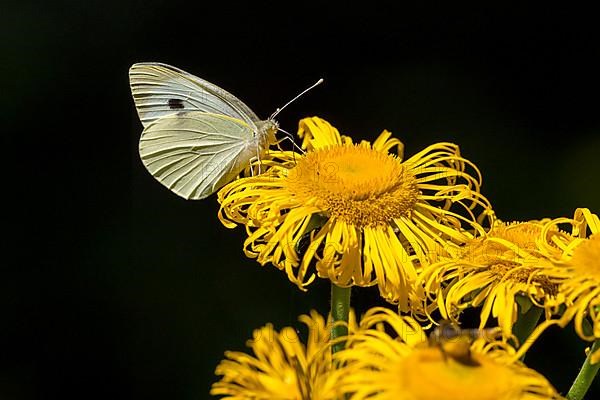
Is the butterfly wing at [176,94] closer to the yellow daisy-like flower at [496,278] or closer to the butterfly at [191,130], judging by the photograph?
the butterfly at [191,130]

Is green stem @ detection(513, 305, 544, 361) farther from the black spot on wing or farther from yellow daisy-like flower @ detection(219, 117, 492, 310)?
the black spot on wing

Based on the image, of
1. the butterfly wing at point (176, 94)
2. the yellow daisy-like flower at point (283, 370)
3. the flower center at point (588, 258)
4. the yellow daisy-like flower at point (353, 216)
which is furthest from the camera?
the butterfly wing at point (176, 94)

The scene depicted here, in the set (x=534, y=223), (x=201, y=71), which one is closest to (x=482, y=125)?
(x=201, y=71)

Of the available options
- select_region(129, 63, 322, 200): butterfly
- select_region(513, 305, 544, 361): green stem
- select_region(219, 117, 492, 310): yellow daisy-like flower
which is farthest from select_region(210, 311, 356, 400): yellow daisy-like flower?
select_region(129, 63, 322, 200): butterfly

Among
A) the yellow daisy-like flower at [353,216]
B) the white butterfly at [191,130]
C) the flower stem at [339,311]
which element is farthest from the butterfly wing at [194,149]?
the flower stem at [339,311]

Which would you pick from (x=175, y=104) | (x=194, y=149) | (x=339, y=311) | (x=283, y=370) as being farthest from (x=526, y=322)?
(x=175, y=104)

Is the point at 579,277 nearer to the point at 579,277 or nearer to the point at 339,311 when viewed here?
the point at 579,277
